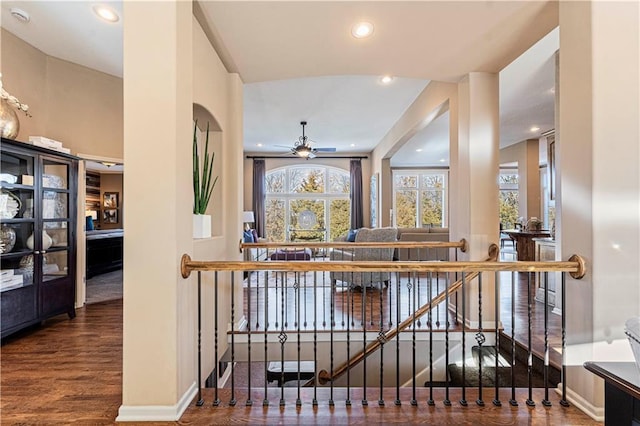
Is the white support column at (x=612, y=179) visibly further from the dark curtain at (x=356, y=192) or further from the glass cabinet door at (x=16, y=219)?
the dark curtain at (x=356, y=192)

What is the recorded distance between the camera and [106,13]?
2.92 m

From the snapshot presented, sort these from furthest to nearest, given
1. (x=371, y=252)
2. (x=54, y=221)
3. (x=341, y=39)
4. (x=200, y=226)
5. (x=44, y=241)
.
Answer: (x=371, y=252) → (x=54, y=221) → (x=44, y=241) → (x=341, y=39) → (x=200, y=226)

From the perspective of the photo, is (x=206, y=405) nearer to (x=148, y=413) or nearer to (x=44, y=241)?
(x=148, y=413)

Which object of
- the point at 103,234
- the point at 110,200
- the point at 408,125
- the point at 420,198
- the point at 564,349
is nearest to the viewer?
the point at 564,349

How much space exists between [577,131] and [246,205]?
347 inches

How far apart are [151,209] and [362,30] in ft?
7.08

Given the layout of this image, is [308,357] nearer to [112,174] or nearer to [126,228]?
[126,228]

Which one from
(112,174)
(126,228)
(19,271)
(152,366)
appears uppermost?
(112,174)

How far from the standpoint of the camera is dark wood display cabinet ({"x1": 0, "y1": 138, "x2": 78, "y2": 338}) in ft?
9.98

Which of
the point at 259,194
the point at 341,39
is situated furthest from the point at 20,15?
the point at 259,194

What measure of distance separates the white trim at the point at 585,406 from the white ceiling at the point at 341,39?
2707 mm

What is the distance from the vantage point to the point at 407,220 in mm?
11219

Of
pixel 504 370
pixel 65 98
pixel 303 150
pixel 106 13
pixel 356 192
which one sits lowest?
pixel 504 370

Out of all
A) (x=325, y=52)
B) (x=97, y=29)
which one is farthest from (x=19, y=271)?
(x=325, y=52)
